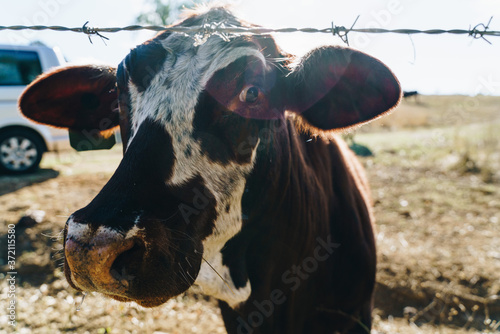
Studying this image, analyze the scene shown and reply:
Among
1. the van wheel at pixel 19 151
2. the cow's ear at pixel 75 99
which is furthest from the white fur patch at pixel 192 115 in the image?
the van wheel at pixel 19 151

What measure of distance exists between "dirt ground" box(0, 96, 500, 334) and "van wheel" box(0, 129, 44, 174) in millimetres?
298

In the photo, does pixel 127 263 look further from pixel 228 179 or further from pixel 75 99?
pixel 75 99

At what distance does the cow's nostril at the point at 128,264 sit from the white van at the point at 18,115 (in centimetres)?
729

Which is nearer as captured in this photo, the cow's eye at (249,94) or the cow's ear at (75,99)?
the cow's eye at (249,94)

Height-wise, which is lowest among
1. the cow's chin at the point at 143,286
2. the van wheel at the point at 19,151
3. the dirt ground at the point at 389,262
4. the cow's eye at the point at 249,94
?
the dirt ground at the point at 389,262

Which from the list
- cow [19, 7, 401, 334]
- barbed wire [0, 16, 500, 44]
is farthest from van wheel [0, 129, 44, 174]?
barbed wire [0, 16, 500, 44]

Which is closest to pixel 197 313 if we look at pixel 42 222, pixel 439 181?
pixel 42 222

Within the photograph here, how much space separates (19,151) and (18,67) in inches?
64.4

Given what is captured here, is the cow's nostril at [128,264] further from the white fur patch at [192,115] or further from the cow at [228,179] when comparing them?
the white fur patch at [192,115]

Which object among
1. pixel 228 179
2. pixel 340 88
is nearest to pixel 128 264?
pixel 228 179

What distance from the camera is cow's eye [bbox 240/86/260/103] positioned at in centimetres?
174

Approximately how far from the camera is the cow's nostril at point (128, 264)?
1.32 m

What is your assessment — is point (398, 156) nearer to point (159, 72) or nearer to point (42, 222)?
point (42, 222)

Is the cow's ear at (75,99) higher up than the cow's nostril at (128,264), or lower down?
higher up
